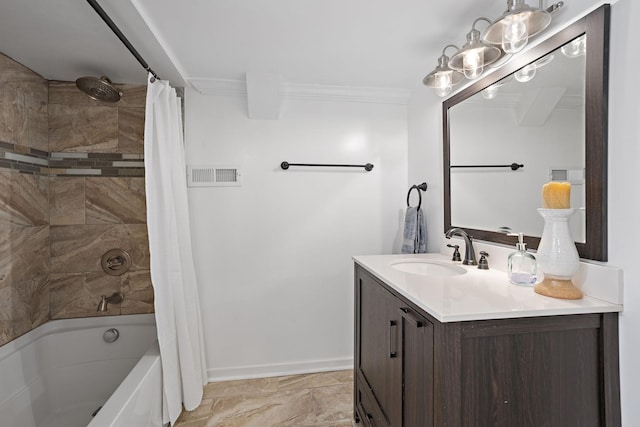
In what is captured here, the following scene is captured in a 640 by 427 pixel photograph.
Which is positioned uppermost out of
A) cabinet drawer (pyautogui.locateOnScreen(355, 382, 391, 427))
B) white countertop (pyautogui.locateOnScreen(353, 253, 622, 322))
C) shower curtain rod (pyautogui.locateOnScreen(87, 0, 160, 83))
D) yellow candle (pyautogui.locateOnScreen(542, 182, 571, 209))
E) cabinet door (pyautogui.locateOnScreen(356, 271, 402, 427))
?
shower curtain rod (pyautogui.locateOnScreen(87, 0, 160, 83))

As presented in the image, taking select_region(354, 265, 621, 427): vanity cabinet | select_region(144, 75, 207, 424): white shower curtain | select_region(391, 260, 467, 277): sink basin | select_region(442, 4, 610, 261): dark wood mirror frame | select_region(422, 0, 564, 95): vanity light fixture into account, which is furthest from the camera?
select_region(144, 75, 207, 424): white shower curtain

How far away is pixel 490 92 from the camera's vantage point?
4.92 feet

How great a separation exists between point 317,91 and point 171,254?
5.01 ft

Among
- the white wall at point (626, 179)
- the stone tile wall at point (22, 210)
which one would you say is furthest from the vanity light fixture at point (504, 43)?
the stone tile wall at point (22, 210)

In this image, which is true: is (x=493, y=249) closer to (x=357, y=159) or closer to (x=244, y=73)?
(x=357, y=159)

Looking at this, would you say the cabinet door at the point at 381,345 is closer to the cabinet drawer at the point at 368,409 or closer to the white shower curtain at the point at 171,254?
the cabinet drawer at the point at 368,409

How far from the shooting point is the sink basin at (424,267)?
1.58 m

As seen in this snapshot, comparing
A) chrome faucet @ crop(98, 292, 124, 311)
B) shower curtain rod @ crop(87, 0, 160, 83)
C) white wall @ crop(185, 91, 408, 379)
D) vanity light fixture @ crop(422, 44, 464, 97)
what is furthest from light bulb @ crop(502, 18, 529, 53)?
chrome faucet @ crop(98, 292, 124, 311)

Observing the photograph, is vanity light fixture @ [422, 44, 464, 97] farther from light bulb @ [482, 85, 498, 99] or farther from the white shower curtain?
the white shower curtain

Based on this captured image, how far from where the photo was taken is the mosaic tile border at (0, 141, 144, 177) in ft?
6.26

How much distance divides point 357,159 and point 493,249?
1.19 m

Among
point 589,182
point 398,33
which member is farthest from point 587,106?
point 398,33

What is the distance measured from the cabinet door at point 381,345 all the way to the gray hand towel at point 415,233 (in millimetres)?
546

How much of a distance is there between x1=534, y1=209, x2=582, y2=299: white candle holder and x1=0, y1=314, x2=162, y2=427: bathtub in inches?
70.9
